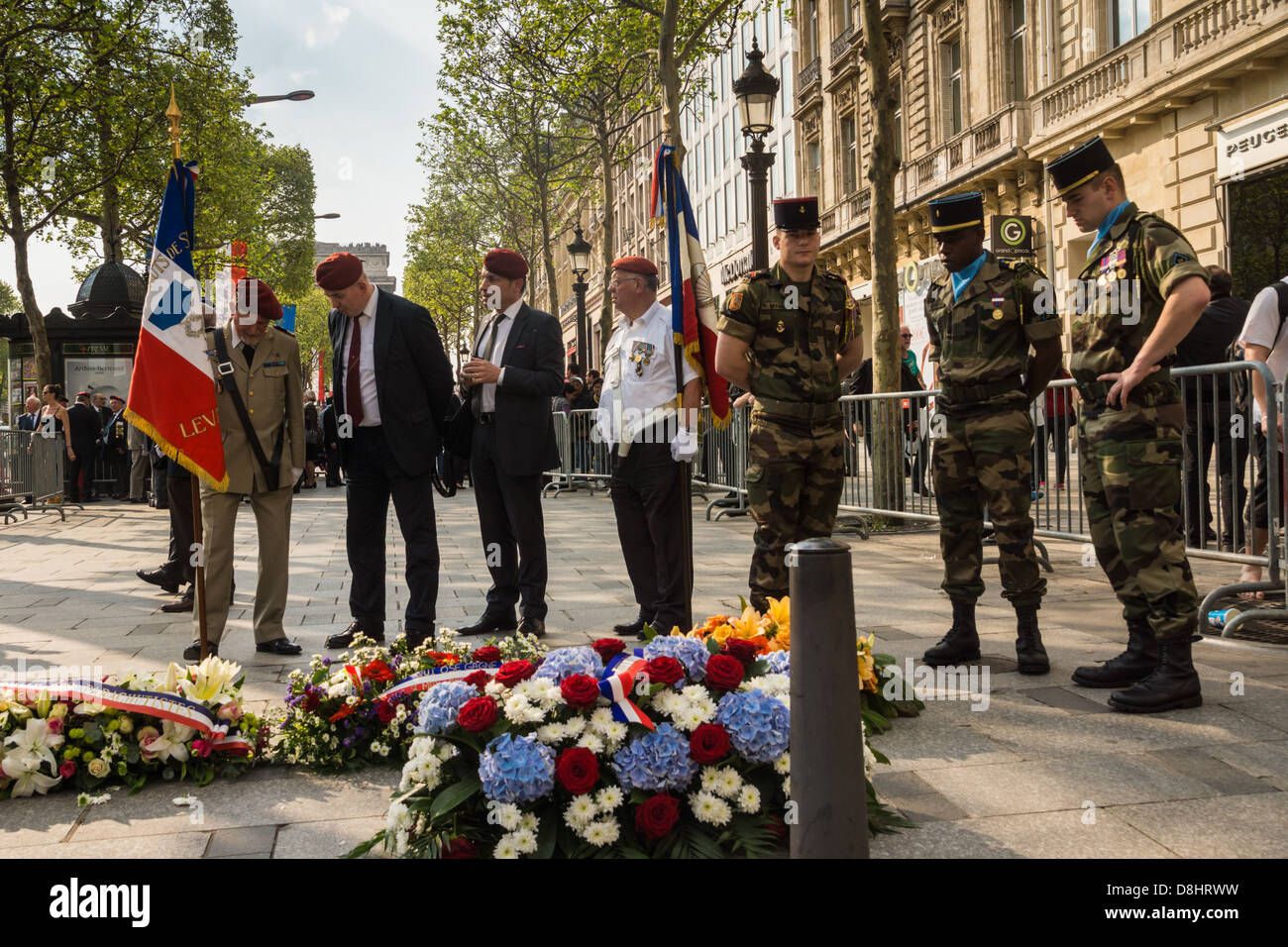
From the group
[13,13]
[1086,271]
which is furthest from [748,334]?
[13,13]

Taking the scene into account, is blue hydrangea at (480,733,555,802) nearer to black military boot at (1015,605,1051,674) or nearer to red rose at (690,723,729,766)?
red rose at (690,723,729,766)

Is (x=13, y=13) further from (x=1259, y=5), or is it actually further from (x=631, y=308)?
(x=1259, y=5)

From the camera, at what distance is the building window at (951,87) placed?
24.9 metres

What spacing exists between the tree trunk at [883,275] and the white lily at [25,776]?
761 cm

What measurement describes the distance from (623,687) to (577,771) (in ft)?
1.05

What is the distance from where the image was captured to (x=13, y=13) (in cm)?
1859

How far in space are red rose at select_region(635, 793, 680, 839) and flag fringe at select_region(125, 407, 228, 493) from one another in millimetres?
3516

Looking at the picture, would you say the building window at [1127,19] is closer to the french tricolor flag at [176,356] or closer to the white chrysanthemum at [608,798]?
the french tricolor flag at [176,356]

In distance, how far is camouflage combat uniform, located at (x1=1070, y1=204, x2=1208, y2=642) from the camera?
4.27m

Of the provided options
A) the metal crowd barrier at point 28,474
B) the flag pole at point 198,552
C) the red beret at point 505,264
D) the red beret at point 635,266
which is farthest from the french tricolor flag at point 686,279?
the metal crowd barrier at point 28,474

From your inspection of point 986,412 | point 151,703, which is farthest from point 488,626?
point 986,412

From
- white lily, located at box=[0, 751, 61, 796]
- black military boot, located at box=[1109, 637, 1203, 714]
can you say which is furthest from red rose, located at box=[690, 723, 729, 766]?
white lily, located at box=[0, 751, 61, 796]

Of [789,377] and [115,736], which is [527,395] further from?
[115,736]
